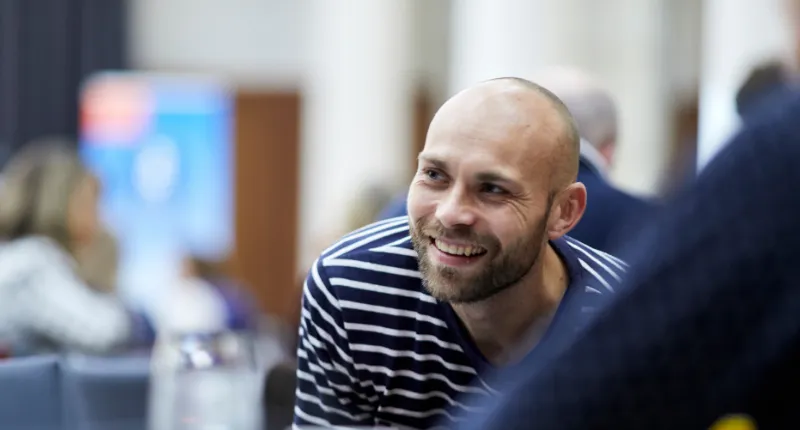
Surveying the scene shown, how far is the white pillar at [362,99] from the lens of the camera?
7520 millimetres

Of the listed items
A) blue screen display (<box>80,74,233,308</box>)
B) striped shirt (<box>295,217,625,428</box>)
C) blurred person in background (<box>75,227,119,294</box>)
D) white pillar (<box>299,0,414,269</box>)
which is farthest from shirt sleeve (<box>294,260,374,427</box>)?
blue screen display (<box>80,74,233,308</box>)

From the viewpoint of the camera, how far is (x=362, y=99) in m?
7.59

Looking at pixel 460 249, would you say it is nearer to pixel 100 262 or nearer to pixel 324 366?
pixel 324 366

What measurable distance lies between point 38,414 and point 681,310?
1.30 meters

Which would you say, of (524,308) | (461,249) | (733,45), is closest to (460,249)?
(461,249)

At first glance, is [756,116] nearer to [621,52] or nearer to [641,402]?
[641,402]

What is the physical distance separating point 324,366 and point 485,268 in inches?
11.6

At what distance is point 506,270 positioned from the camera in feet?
3.02

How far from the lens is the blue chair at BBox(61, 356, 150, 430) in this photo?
182 cm

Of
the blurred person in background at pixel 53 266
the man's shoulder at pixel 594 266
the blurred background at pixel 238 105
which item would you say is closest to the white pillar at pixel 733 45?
the blurred background at pixel 238 105

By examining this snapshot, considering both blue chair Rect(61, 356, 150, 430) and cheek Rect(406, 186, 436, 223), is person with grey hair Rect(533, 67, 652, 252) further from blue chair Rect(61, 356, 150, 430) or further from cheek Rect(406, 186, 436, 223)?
blue chair Rect(61, 356, 150, 430)

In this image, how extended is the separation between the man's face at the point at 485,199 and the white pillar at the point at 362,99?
6.41 metres

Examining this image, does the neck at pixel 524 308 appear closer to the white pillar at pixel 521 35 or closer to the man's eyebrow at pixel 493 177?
the man's eyebrow at pixel 493 177

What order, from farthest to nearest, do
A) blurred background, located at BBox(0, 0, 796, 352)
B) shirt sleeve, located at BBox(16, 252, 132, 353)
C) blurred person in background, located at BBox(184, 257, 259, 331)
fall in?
blurred background, located at BBox(0, 0, 796, 352) < blurred person in background, located at BBox(184, 257, 259, 331) < shirt sleeve, located at BBox(16, 252, 132, 353)
